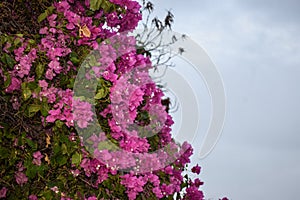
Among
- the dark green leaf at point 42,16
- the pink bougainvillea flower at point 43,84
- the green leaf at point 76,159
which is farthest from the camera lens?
the dark green leaf at point 42,16

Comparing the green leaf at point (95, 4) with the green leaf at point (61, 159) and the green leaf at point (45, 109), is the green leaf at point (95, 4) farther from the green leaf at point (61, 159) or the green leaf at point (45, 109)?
the green leaf at point (61, 159)

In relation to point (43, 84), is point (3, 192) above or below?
below

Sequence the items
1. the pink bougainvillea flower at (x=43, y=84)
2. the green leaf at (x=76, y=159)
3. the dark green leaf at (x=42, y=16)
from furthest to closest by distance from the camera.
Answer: the dark green leaf at (x=42, y=16)
the pink bougainvillea flower at (x=43, y=84)
the green leaf at (x=76, y=159)

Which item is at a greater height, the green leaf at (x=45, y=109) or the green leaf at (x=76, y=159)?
the green leaf at (x=45, y=109)

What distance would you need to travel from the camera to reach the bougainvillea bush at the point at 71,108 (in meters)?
2.60

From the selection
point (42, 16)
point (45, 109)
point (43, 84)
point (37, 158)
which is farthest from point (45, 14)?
point (37, 158)

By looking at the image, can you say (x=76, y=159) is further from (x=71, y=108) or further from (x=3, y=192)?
(x=3, y=192)

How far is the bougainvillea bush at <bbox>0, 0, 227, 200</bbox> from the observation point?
2.60 metres

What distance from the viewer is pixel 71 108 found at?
2.58m

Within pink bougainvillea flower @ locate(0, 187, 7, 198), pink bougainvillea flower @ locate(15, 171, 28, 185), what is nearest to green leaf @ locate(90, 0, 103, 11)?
pink bougainvillea flower @ locate(15, 171, 28, 185)

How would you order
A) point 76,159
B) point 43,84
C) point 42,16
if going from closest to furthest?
point 76,159
point 43,84
point 42,16

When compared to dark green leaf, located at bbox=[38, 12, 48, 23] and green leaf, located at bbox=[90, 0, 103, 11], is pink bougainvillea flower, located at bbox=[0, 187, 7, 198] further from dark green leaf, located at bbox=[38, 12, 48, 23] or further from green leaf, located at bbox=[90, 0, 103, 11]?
green leaf, located at bbox=[90, 0, 103, 11]

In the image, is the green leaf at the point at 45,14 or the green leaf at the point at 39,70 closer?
the green leaf at the point at 39,70

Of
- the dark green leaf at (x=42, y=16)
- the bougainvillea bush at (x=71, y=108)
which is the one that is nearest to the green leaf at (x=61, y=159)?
the bougainvillea bush at (x=71, y=108)
